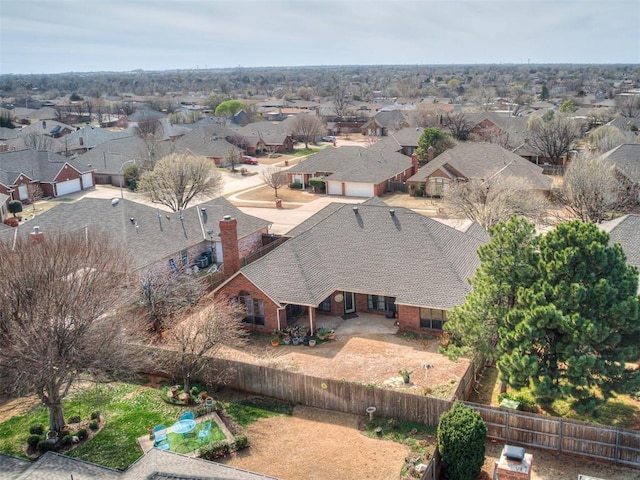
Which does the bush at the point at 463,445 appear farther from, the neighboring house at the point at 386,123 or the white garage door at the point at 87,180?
the neighboring house at the point at 386,123

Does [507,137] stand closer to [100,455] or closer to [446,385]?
[446,385]

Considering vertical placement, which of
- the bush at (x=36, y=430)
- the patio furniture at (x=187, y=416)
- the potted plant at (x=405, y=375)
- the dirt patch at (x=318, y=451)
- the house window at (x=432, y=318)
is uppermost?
the house window at (x=432, y=318)

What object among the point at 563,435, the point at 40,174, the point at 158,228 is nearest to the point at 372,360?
the point at 563,435

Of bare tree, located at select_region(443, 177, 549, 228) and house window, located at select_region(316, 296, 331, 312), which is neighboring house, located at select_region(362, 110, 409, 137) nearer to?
bare tree, located at select_region(443, 177, 549, 228)

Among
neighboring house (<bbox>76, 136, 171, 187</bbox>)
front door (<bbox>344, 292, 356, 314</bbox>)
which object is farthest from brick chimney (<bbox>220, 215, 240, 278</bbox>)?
neighboring house (<bbox>76, 136, 171, 187</bbox>)

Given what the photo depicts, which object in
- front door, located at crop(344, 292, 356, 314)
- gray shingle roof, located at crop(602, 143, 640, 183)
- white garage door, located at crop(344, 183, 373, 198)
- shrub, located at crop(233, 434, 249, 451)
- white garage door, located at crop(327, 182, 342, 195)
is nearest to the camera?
shrub, located at crop(233, 434, 249, 451)

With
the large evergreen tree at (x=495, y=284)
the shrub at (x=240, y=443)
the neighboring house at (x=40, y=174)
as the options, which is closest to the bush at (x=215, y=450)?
the shrub at (x=240, y=443)

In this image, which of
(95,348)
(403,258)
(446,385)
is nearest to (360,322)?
(403,258)

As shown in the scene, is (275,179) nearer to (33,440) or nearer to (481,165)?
(481,165)
